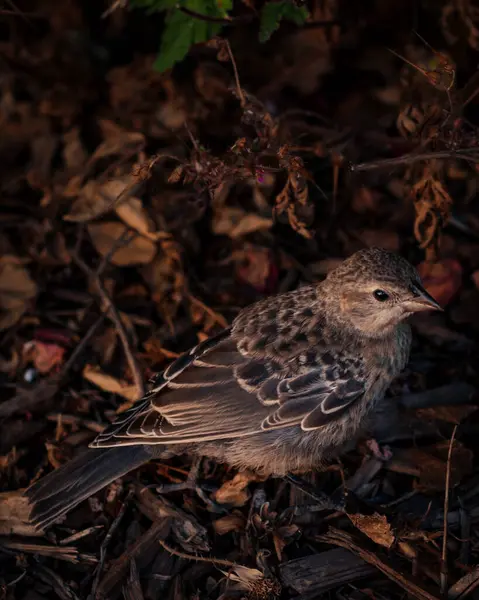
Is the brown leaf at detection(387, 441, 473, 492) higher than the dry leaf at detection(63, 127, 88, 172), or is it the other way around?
the dry leaf at detection(63, 127, 88, 172)

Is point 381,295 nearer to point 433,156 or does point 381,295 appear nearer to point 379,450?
point 433,156

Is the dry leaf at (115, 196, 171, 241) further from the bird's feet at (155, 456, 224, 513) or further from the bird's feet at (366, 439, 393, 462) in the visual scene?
the bird's feet at (366, 439, 393, 462)

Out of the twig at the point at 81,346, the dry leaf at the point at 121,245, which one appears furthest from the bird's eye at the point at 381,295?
the twig at the point at 81,346

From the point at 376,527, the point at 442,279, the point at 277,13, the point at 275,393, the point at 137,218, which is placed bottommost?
the point at 376,527

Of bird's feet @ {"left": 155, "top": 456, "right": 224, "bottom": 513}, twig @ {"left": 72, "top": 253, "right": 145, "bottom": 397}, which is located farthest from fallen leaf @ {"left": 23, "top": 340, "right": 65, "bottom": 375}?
bird's feet @ {"left": 155, "top": 456, "right": 224, "bottom": 513}

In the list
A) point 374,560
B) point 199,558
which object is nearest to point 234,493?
point 199,558

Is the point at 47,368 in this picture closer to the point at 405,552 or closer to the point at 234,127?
the point at 234,127
